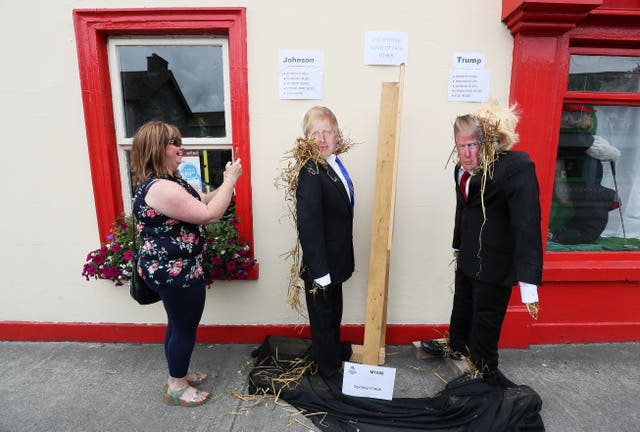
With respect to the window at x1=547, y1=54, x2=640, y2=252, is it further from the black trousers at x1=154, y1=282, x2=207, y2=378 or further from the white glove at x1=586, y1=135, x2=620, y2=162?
the black trousers at x1=154, y1=282, x2=207, y2=378

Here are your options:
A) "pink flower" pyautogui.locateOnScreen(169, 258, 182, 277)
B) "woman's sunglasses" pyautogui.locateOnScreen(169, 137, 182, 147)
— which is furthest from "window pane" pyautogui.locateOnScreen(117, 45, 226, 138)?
"pink flower" pyautogui.locateOnScreen(169, 258, 182, 277)

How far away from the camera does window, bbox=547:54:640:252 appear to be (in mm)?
2984

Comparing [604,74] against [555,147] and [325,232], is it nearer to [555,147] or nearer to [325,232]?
[555,147]

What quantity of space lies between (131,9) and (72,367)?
8.95 ft

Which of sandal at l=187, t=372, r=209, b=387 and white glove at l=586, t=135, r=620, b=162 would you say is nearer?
sandal at l=187, t=372, r=209, b=387

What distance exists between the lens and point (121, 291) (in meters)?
3.16

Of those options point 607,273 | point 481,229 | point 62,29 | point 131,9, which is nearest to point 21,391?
point 62,29

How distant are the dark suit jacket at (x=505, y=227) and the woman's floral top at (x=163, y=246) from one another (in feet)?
5.71

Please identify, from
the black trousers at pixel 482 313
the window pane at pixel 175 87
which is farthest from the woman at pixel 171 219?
the black trousers at pixel 482 313

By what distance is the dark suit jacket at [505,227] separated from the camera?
2094 millimetres

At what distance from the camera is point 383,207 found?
242 cm

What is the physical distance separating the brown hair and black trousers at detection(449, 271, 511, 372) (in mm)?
2070

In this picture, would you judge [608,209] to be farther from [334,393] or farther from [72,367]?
[72,367]

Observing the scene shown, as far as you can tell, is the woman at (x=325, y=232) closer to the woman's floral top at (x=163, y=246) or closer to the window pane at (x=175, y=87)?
the woman's floral top at (x=163, y=246)
